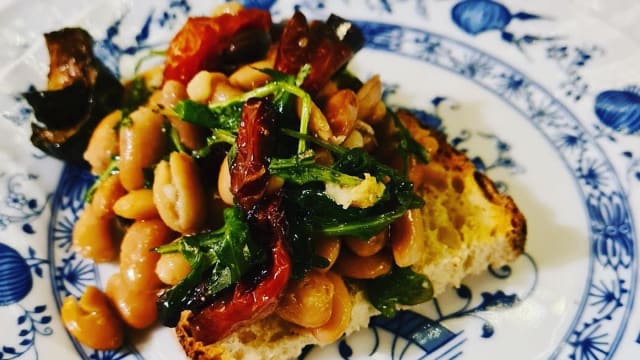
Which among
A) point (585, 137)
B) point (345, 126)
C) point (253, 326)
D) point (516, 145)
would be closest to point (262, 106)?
point (345, 126)

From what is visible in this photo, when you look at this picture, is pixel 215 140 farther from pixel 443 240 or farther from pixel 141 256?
pixel 443 240

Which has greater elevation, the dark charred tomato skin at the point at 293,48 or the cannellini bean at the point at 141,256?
the dark charred tomato skin at the point at 293,48

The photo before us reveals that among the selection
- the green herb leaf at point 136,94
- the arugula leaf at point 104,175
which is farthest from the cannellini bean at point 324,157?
the green herb leaf at point 136,94

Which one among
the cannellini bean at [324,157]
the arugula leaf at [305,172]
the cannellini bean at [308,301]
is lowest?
the cannellini bean at [308,301]

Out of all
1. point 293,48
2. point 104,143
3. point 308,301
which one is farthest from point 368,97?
point 104,143

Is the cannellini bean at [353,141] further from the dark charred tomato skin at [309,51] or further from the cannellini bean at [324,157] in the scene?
the dark charred tomato skin at [309,51]

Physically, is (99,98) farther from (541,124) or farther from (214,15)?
(541,124)
